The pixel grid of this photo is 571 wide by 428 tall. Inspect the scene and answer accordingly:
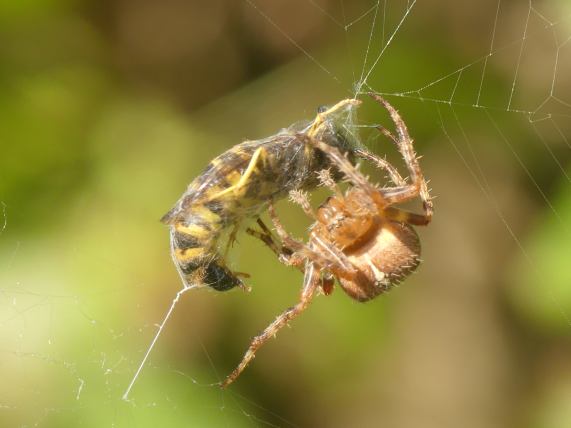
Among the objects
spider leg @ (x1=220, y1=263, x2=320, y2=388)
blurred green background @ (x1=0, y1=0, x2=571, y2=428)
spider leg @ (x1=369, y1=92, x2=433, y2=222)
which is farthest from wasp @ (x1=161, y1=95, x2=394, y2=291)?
blurred green background @ (x1=0, y1=0, x2=571, y2=428)

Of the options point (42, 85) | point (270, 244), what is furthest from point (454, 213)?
point (42, 85)

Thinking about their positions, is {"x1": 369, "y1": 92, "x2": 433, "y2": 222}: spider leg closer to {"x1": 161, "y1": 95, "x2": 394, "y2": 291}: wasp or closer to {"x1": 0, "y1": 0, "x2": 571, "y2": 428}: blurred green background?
{"x1": 161, "y1": 95, "x2": 394, "y2": 291}: wasp

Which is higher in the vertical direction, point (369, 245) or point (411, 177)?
point (411, 177)

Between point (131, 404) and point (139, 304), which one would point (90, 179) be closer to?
point (139, 304)

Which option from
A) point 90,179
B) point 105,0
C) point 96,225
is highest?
point 105,0

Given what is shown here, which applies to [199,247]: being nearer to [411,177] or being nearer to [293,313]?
[293,313]

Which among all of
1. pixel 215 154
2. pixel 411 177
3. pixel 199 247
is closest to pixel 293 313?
pixel 199 247

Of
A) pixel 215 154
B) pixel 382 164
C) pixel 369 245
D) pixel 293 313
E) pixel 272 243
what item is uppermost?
pixel 215 154
